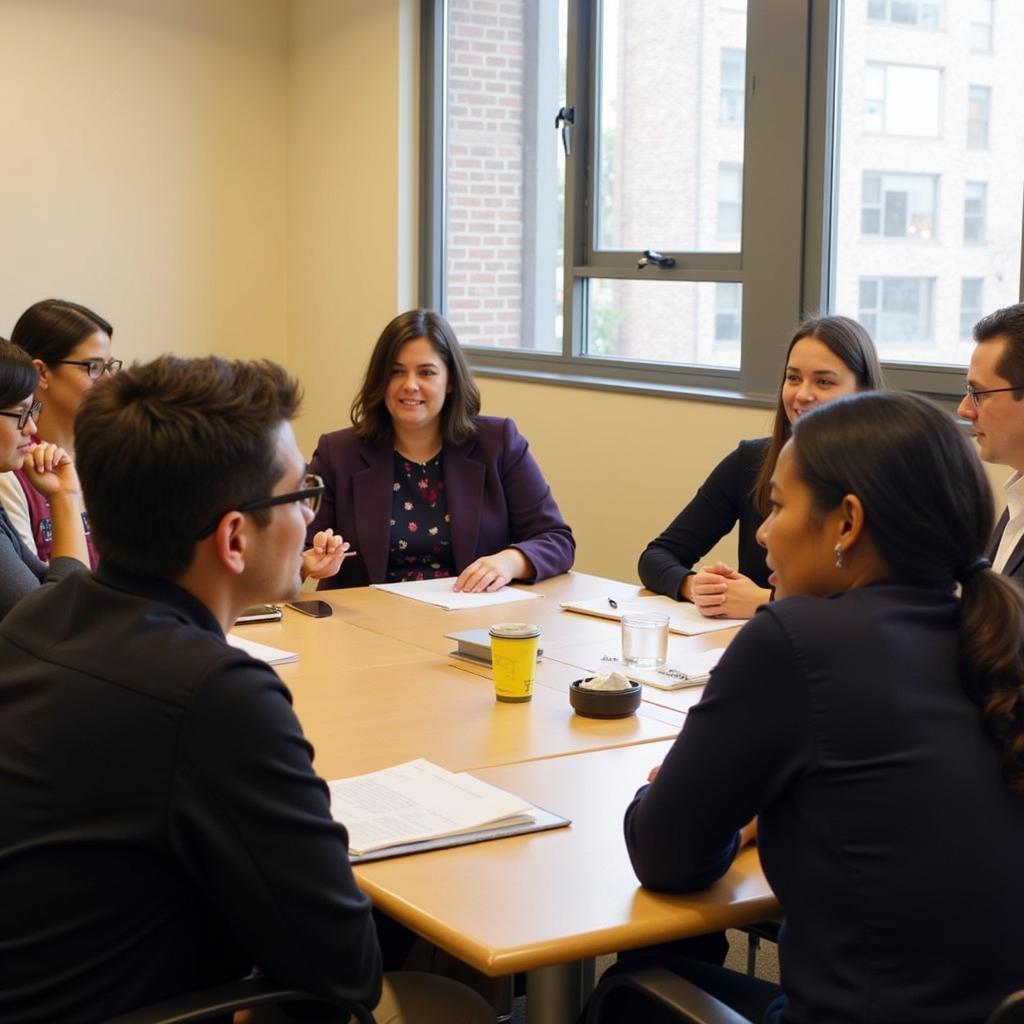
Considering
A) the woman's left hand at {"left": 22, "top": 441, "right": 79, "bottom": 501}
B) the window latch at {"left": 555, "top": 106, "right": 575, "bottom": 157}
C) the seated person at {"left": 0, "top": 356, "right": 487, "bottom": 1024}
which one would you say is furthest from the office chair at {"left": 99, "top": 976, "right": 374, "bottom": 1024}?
the window latch at {"left": 555, "top": 106, "right": 575, "bottom": 157}

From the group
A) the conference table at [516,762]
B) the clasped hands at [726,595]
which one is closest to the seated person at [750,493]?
the clasped hands at [726,595]

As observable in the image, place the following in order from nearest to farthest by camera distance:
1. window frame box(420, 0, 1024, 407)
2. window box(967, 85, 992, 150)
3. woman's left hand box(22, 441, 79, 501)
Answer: woman's left hand box(22, 441, 79, 501) → window box(967, 85, 992, 150) → window frame box(420, 0, 1024, 407)

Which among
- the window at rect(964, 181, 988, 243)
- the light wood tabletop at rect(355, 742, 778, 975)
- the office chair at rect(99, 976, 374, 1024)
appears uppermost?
the window at rect(964, 181, 988, 243)

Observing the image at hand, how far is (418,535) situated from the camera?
3760 millimetres

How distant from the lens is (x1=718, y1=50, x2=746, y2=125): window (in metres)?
4.58

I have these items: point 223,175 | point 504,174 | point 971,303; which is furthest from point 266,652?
point 223,175

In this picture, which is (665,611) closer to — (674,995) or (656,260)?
(674,995)

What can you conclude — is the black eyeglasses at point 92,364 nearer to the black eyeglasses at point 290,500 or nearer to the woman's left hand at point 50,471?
the woman's left hand at point 50,471

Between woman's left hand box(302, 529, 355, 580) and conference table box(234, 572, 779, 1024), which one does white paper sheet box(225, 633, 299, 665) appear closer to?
conference table box(234, 572, 779, 1024)

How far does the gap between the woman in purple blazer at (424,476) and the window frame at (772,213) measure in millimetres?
1031

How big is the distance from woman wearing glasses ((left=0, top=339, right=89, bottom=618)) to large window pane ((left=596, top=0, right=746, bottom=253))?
2.47m

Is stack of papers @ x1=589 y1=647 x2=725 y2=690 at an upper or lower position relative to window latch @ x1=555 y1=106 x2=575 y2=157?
lower

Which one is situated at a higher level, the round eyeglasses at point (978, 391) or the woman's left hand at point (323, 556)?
the round eyeglasses at point (978, 391)

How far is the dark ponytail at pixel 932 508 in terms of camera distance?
1.49m
